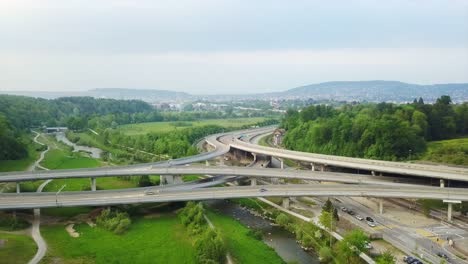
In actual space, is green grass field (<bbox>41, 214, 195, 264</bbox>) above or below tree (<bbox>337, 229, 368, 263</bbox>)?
below

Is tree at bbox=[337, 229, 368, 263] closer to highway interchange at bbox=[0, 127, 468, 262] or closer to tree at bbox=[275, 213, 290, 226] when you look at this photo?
tree at bbox=[275, 213, 290, 226]

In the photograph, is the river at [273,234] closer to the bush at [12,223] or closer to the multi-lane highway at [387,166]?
the bush at [12,223]

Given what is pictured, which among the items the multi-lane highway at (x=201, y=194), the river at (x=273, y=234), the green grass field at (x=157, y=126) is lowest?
the river at (x=273, y=234)

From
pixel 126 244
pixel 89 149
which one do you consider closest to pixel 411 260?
pixel 126 244

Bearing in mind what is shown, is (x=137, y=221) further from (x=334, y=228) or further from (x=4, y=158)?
(x=4, y=158)

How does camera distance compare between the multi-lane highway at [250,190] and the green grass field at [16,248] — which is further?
the multi-lane highway at [250,190]

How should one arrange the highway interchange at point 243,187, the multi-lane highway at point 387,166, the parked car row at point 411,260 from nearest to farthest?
the parked car row at point 411,260 → the highway interchange at point 243,187 → the multi-lane highway at point 387,166

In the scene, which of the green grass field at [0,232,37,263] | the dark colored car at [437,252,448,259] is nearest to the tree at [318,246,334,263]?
the dark colored car at [437,252,448,259]

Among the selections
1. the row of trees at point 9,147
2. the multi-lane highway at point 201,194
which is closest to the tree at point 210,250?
the multi-lane highway at point 201,194
